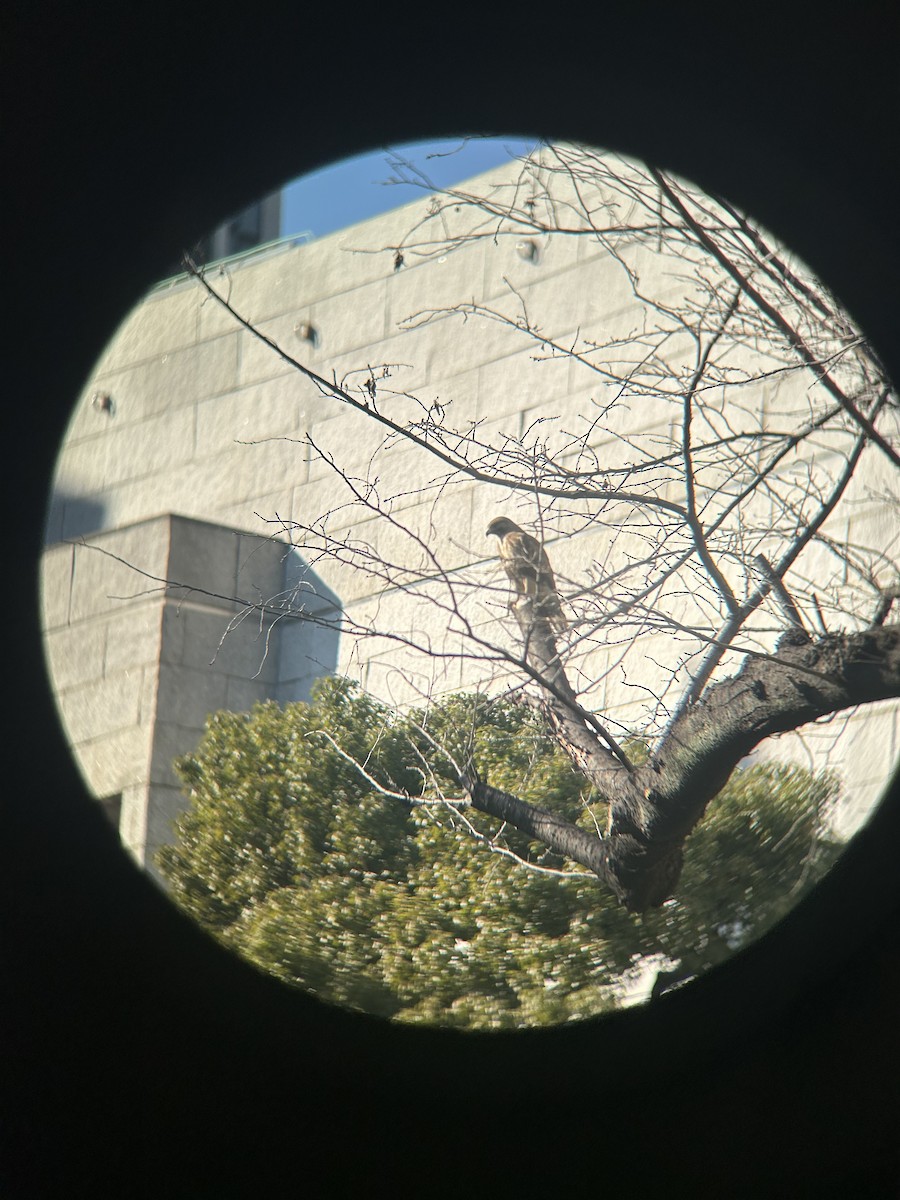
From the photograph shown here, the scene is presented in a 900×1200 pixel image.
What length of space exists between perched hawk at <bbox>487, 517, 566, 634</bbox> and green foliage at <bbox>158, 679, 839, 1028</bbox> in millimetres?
286

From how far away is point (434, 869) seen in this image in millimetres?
3676

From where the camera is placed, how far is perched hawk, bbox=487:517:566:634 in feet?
7.92

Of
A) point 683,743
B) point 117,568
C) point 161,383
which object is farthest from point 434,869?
point 161,383

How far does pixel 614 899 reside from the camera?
3211 millimetres

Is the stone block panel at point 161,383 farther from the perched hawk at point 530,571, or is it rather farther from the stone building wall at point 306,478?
the perched hawk at point 530,571

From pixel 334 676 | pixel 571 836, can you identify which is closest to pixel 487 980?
pixel 571 836

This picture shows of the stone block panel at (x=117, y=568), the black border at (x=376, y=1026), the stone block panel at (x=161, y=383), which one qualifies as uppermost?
the stone block panel at (x=161, y=383)

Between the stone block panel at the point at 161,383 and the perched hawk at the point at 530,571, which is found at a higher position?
the stone block panel at the point at 161,383

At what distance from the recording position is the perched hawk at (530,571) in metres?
2.41

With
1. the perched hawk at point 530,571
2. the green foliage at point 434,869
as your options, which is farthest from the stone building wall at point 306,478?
the perched hawk at point 530,571

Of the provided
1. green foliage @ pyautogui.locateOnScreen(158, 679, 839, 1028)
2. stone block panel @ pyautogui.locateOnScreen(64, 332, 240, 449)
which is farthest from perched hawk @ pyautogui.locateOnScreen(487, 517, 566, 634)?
stone block panel @ pyautogui.locateOnScreen(64, 332, 240, 449)

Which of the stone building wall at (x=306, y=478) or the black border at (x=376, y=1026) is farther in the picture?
the stone building wall at (x=306, y=478)

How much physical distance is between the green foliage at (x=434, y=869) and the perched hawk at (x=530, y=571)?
29 cm

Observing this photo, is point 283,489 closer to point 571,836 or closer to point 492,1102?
point 571,836
